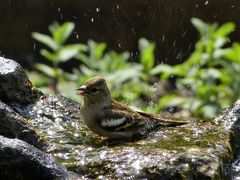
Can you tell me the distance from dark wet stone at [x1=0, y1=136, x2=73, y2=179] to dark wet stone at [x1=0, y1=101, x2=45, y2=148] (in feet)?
2.51

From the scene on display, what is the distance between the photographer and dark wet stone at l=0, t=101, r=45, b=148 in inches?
200

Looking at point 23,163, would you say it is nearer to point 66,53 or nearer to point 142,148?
point 142,148

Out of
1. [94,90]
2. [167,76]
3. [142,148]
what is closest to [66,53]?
[167,76]

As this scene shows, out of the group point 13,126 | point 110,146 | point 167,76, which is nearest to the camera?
point 13,126

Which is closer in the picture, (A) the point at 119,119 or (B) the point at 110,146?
(B) the point at 110,146

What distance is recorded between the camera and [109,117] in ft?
19.5

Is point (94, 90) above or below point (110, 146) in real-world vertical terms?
above

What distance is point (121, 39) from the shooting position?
1160 cm

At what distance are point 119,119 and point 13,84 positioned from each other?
936mm

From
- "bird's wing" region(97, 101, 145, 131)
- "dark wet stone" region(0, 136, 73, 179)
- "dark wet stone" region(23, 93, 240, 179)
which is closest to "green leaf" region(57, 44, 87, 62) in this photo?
"dark wet stone" region(23, 93, 240, 179)

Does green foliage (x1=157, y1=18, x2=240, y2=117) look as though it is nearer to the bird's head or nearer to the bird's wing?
the bird's wing

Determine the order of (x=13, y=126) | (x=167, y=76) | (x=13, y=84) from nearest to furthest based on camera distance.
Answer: (x=13, y=126) → (x=13, y=84) → (x=167, y=76)

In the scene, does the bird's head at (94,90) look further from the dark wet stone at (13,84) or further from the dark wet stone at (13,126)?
the dark wet stone at (13,126)

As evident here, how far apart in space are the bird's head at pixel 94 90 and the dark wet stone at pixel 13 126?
896mm
